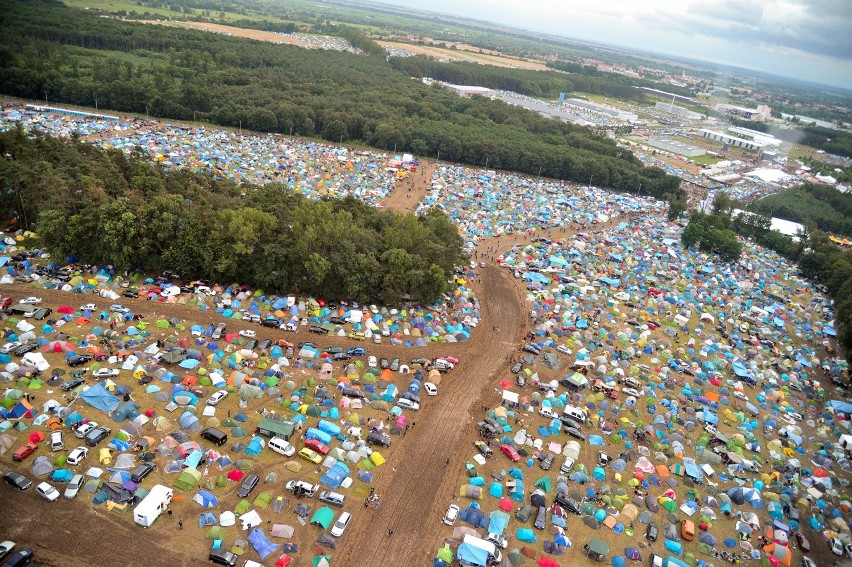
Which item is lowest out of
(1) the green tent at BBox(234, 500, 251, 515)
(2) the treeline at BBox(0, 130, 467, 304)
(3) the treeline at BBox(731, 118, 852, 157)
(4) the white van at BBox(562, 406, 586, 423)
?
(1) the green tent at BBox(234, 500, 251, 515)

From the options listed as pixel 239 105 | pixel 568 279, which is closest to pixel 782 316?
pixel 568 279

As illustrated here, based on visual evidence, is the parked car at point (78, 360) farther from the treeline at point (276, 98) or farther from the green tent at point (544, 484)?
the treeline at point (276, 98)

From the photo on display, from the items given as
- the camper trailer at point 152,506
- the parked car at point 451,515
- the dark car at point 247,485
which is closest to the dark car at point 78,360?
the camper trailer at point 152,506

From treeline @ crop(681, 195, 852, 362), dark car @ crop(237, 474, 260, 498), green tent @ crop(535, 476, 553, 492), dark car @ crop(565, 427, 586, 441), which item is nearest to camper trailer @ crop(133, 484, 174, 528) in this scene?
dark car @ crop(237, 474, 260, 498)

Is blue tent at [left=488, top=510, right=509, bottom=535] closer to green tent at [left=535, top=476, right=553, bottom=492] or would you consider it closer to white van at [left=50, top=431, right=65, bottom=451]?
green tent at [left=535, top=476, right=553, bottom=492]

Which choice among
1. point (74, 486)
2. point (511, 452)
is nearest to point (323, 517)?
point (511, 452)

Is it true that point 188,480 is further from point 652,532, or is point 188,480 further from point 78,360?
point 652,532
